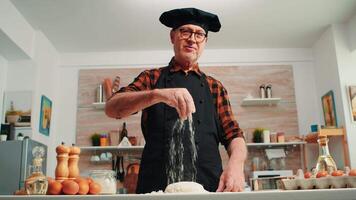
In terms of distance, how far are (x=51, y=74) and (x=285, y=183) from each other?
475 cm

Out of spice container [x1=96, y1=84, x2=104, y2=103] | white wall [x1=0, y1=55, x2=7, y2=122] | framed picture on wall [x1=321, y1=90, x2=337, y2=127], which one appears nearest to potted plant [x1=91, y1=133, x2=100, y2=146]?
spice container [x1=96, y1=84, x2=104, y2=103]

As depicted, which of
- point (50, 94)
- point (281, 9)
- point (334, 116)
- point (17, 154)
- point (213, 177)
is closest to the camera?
point (213, 177)

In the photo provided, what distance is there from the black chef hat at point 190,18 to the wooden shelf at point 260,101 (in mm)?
3462

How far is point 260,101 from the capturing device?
529 cm

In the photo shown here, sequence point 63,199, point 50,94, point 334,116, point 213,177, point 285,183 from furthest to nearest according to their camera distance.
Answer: point 50,94 < point 334,116 < point 213,177 < point 285,183 < point 63,199

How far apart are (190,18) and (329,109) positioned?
3.78 metres

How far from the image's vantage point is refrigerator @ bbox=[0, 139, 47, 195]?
3.92 meters

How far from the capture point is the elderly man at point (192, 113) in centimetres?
168

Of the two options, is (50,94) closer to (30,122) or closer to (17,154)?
(30,122)

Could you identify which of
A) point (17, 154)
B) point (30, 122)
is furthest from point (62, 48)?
point (17, 154)

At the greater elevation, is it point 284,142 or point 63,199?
point 284,142

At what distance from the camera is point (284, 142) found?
5.01 metres

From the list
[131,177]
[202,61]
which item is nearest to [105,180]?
[131,177]

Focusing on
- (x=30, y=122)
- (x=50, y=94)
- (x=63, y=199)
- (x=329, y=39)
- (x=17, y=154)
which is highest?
(x=329, y=39)
